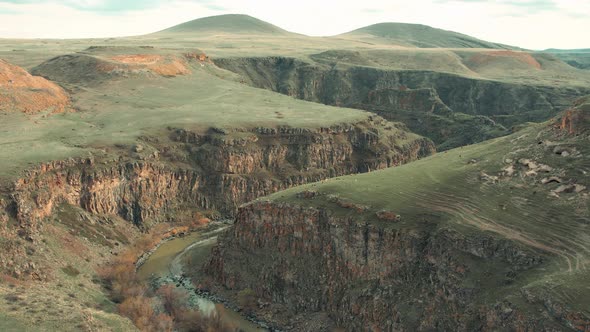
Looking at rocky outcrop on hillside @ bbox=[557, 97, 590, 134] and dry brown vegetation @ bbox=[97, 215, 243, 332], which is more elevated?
rocky outcrop on hillside @ bbox=[557, 97, 590, 134]

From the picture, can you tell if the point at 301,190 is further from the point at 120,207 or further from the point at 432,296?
the point at 120,207

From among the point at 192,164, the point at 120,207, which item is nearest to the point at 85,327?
the point at 120,207

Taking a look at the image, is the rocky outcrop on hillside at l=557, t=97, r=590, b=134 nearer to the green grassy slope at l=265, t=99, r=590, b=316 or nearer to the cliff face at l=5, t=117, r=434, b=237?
the green grassy slope at l=265, t=99, r=590, b=316

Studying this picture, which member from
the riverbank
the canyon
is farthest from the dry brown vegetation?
the riverbank

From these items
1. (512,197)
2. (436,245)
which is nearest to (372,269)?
(436,245)

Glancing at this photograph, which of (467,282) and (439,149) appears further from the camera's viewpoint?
(439,149)

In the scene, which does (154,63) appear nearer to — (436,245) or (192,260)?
(192,260)
